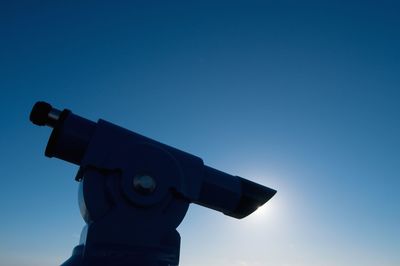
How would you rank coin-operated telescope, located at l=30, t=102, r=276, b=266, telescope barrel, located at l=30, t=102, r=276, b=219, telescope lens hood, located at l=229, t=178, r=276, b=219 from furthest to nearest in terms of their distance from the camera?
telescope lens hood, located at l=229, t=178, r=276, b=219, telescope barrel, located at l=30, t=102, r=276, b=219, coin-operated telescope, located at l=30, t=102, r=276, b=266

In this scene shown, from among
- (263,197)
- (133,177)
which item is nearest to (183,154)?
(133,177)

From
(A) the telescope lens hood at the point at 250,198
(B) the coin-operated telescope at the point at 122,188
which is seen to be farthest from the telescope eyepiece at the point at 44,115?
(A) the telescope lens hood at the point at 250,198

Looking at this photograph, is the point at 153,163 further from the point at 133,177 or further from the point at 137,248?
the point at 137,248

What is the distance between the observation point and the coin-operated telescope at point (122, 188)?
79.6 inches

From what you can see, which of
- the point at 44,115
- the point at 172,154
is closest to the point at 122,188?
the point at 172,154

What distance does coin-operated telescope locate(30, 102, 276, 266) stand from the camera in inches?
79.6

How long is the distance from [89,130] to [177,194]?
762 millimetres

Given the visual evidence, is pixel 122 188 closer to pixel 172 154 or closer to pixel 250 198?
pixel 172 154

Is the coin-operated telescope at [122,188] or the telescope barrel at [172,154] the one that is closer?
the coin-operated telescope at [122,188]

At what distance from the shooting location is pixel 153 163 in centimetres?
224

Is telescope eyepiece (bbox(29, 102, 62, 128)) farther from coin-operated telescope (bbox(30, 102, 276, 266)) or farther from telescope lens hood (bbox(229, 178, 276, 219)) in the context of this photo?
telescope lens hood (bbox(229, 178, 276, 219))

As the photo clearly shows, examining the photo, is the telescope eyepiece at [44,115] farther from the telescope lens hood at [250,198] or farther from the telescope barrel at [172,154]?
the telescope lens hood at [250,198]

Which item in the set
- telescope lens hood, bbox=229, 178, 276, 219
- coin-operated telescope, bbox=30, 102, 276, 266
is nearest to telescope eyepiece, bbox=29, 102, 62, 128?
coin-operated telescope, bbox=30, 102, 276, 266

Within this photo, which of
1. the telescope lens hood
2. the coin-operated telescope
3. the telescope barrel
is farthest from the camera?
the telescope lens hood
